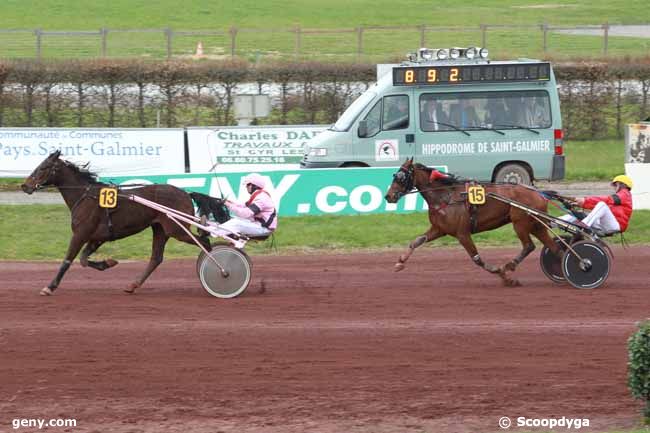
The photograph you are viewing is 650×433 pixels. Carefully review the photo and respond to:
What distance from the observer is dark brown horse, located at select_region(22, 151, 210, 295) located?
483 inches

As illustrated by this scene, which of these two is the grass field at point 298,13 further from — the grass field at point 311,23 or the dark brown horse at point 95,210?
the dark brown horse at point 95,210

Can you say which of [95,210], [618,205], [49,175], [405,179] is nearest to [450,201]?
[405,179]

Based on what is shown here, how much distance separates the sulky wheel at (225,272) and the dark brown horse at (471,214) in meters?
1.91

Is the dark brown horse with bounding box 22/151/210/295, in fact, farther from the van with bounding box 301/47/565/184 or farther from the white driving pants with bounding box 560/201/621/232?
the van with bounding box 301/47/565/184

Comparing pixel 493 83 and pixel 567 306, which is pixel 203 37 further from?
pixel 567 306

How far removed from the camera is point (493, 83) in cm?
1933

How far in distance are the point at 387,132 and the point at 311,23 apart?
30279 millimetres

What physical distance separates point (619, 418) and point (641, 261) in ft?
21.7

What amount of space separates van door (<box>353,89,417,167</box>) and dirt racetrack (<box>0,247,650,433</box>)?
558cm

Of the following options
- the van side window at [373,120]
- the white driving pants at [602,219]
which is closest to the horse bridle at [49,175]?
the white driving pants at [602,219]

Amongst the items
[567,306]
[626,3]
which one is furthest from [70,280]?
[626,3]

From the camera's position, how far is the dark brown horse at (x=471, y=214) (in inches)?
510

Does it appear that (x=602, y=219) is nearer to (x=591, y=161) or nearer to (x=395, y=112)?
(x=395, y=112)

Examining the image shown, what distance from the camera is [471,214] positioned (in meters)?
13.0
